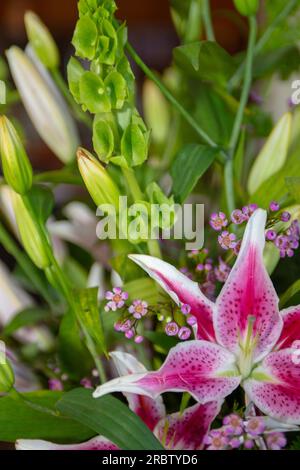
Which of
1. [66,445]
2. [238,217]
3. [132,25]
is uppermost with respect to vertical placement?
[132,25]

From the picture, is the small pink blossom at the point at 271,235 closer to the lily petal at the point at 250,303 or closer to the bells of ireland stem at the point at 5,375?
the lily petal at the point at 250,303

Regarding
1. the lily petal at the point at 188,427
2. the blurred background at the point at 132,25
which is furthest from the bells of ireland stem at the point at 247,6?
the blurred background at the point at 132,25

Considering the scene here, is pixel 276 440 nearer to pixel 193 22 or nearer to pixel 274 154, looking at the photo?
pixel 274 154

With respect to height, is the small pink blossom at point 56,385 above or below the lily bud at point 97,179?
below

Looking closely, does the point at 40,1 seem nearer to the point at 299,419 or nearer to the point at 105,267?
the point at 105,267

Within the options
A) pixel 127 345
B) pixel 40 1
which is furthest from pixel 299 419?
pixel 40 1

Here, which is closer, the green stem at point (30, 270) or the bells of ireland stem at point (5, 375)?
the bells of ireland stem at point (5, 375)

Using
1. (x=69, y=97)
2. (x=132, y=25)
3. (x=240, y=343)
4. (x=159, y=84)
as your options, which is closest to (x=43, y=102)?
(x=69, y=97)
